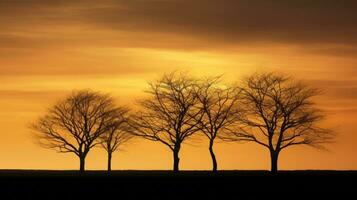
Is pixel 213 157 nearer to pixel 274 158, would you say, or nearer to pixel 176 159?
pixel 176 159

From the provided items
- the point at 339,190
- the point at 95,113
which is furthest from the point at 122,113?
the point at 339,190

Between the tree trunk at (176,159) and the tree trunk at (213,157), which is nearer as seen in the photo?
the tree trunk at (176,159)

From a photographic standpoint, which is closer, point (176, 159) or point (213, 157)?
point (176, 159)

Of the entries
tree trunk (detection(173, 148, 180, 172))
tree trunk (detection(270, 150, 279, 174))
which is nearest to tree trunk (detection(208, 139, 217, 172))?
tree trunk (detection(173, 148, 180, 172))

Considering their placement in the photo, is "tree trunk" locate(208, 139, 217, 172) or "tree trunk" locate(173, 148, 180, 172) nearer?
"tree trunk" locate(173, 148, 180, 172)

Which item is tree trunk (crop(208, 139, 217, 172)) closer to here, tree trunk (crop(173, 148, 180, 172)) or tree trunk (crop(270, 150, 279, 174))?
tree trunk (crop(173, 148, 180, 172))

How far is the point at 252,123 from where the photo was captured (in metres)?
109

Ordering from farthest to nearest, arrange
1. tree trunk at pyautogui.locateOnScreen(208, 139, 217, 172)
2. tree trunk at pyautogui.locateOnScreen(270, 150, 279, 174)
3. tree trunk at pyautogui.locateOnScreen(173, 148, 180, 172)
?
tree trunk at pyautogui.locateOnScreen(208, 139, 217, 172) → tree trunk at pyautogui.locateOnScreen(173, 148, 180, 172) → tree trunk at pyautogui.locateOnScreen(270, 150, 279, 174)

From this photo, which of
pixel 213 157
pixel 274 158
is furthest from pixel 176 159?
pixel 274 158

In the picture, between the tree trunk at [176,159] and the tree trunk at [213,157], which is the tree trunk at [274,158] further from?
the tree trunk at [176,159]

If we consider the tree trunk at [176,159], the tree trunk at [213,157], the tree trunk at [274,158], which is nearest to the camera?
the tree trunk at [274,158]

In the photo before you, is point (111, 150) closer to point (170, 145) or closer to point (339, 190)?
point (170, 145)

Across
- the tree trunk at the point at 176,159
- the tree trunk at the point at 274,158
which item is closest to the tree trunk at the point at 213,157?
the tree trunk at the point at 176,159

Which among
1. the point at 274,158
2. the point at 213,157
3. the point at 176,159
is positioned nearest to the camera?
the point at 274,158
